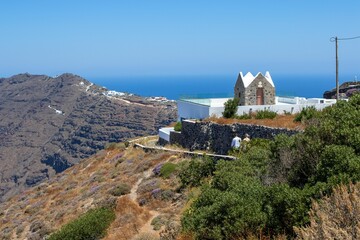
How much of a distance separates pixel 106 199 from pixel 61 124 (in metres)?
122

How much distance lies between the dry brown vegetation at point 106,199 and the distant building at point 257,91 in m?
7.43

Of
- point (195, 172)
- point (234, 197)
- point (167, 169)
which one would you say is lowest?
point (167, 169)

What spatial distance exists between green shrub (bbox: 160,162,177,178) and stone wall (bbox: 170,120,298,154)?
9.71 feet

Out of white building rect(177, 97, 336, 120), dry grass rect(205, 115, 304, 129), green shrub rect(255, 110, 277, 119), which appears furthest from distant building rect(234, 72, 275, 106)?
green shrub rect(255, 110, 277, 119)

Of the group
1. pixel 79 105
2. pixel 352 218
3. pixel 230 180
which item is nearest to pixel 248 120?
pixel 230 180

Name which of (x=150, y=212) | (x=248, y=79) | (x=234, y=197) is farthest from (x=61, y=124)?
(x=234, y=197)

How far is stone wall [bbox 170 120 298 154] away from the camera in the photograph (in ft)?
79.3

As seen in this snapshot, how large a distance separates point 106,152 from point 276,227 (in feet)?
103

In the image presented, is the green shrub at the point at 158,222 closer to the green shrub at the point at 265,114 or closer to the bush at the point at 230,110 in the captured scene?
the green shrub at the point at 265,114

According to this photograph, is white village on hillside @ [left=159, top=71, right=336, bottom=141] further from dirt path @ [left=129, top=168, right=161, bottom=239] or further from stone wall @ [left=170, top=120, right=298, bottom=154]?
dirt path @ [left=129, top=168, right=161, bottom=239]

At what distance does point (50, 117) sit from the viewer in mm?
145000

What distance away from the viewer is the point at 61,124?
14112 centimetres

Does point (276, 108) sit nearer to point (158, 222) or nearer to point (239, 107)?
point (239, 107)

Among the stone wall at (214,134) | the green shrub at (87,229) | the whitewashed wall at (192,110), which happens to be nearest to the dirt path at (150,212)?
the green shrub at (87,229)
